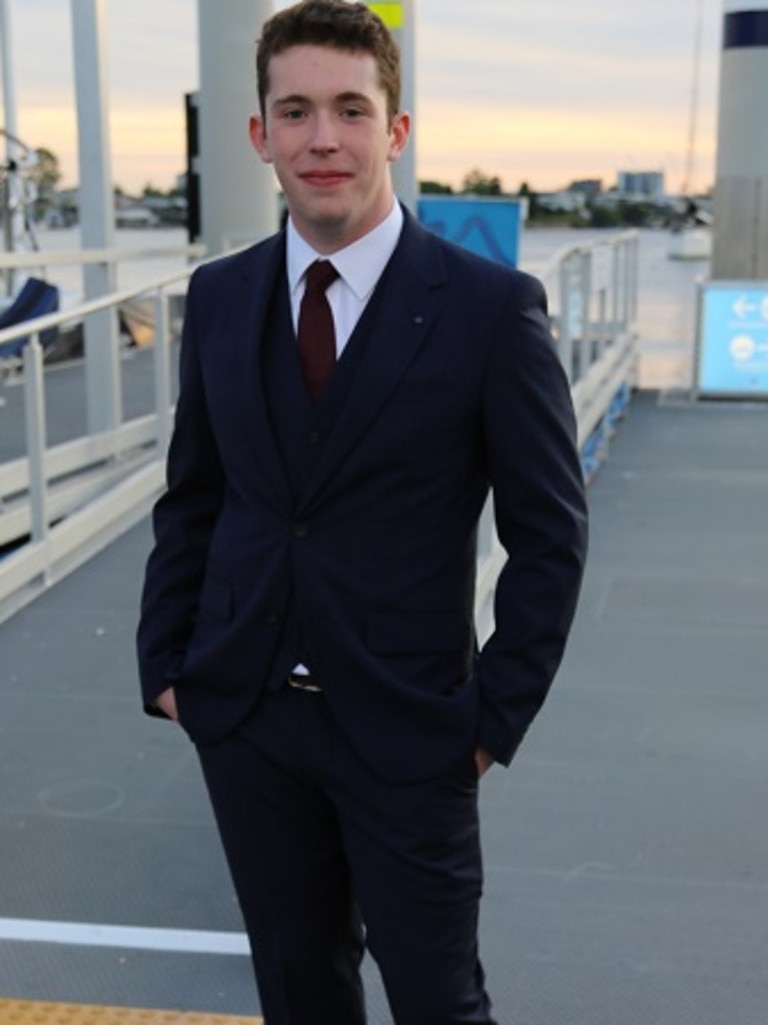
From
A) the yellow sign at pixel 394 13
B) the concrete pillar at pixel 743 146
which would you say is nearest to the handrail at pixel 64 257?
the yellow sign at pixel 394 13

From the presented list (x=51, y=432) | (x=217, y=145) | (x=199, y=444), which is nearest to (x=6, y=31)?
→ (x=217, y=145)

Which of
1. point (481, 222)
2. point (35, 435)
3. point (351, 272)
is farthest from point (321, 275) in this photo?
point (35, 435)

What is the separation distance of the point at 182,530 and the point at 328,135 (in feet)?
1.94

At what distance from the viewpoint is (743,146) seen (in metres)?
12.4

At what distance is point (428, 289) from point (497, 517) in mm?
306

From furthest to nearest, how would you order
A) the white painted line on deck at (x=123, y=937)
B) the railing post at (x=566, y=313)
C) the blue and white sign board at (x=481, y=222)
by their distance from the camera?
the railing post at (x=566, y=313), the blue and white sign board at (x=481, y=222), the white painted line on deck at (x=123, y=937)

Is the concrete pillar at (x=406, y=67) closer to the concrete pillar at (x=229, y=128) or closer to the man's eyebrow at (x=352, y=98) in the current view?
the man's eyebrow at (x=352, y=98)

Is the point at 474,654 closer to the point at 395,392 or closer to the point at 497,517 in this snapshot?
the point at 497,517

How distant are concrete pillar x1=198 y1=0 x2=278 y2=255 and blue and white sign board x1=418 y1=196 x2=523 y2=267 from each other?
4355 millimetres

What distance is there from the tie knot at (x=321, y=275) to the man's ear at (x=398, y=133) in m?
0.16

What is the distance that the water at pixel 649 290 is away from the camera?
1006 cm

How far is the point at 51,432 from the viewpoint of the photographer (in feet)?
25.5

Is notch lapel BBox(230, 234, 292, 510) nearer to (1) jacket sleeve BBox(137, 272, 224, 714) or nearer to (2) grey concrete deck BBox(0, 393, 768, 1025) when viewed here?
(1) jacket sleeve BBox(137, 272, 224, 714)

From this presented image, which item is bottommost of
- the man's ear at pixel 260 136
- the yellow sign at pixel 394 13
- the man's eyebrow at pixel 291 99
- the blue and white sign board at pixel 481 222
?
the blue and white sign board at pixel 481 222
